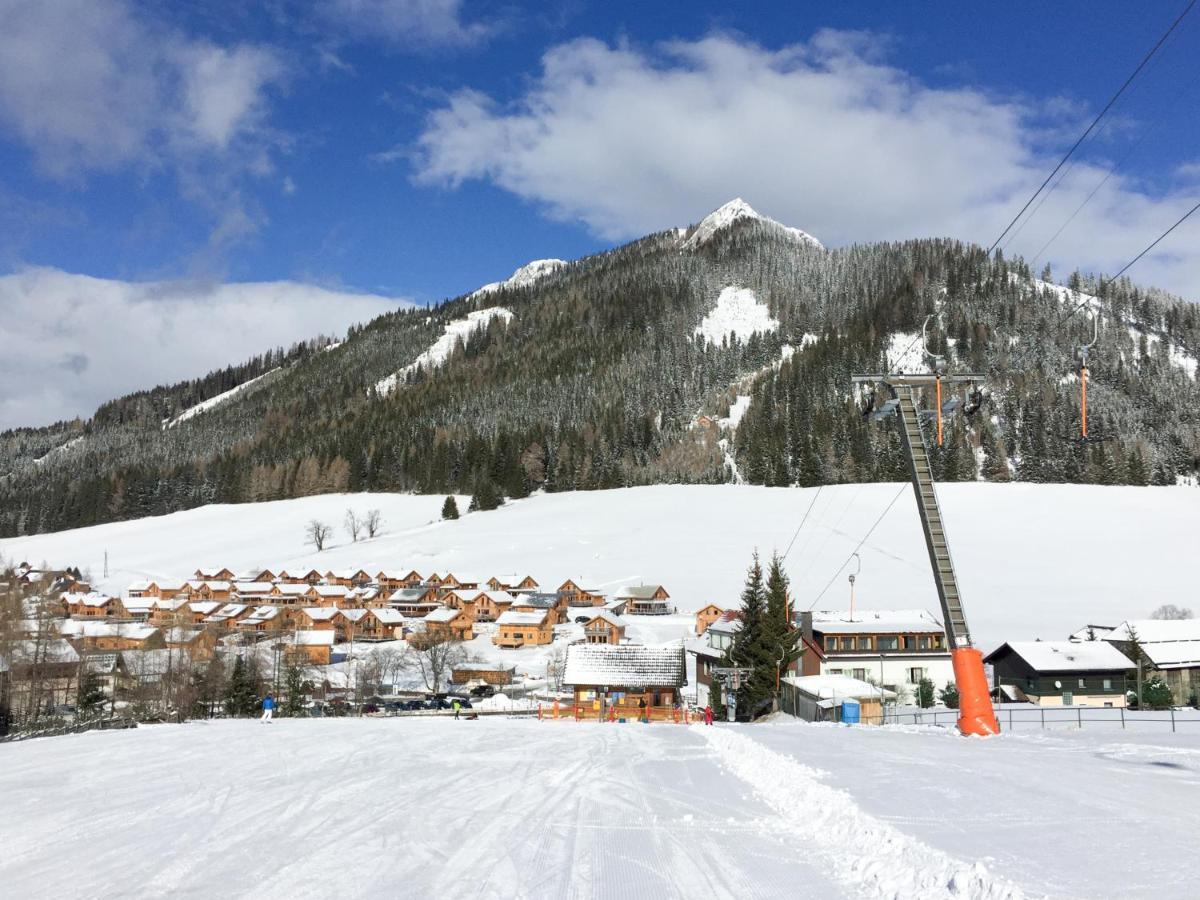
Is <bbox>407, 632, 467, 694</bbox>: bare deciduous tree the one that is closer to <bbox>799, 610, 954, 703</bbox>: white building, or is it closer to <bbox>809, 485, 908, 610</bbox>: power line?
<bbox>799, 610, 954, 703</bbox>: white building

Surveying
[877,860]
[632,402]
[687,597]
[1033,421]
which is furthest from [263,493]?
[877,860]

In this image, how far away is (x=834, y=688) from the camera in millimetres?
39688

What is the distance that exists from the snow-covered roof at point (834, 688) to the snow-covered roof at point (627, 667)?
246 inches

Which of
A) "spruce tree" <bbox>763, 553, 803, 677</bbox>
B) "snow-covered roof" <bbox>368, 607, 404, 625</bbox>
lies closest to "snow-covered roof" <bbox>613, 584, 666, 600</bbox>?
"snow-covered roof" <bbox>368, 607, 404, 625</bbox>

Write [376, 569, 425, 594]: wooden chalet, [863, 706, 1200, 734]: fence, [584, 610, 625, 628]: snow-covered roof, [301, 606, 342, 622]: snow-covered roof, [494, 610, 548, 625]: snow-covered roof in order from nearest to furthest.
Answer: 1. [863, 706, 1200, 734]: fence
2. [584, 610, 625, 628]: snow-covered roof
3. [494, 610, 548, 625]: snow-covered roof
4. [301, 606, 342, 622]: snow-covered roof
5. [376, 569, 425, 594]: wooden chalet

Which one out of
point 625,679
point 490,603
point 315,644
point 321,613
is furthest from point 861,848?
point 321,613

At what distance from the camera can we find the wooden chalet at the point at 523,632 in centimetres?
7494

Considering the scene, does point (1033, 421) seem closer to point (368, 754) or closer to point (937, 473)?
point (937, 473)

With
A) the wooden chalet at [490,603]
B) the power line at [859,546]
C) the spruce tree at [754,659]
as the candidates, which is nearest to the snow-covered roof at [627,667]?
the spruce tree at [754,659]

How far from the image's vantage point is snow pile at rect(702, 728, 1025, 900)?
659 cm

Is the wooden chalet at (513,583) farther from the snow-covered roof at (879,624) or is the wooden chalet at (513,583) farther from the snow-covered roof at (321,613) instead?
the snow-covered roof at (879,624)

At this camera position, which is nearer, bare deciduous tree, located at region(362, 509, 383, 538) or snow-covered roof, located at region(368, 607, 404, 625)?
snow-covered roof, located at region(368, 607, 404, 625)

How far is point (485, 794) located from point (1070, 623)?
5853cm

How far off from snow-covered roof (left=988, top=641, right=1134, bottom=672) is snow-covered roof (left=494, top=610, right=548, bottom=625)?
40609 mm
